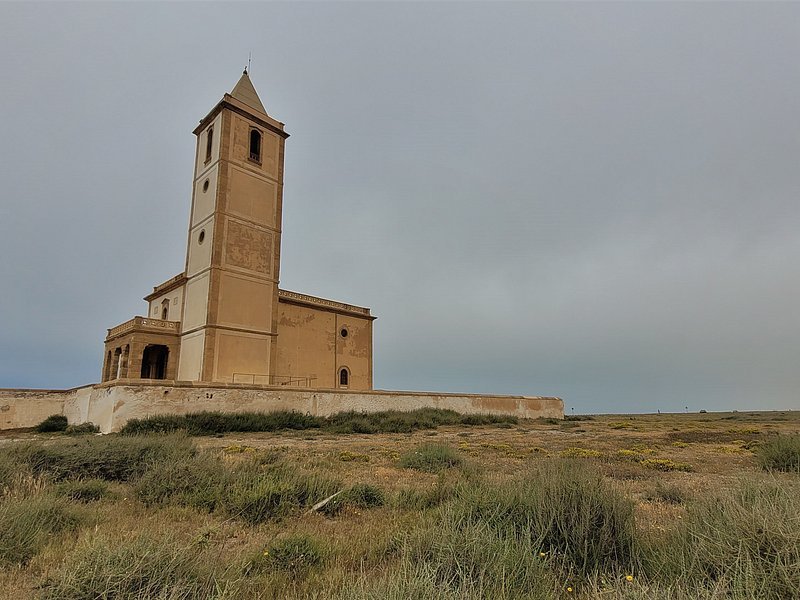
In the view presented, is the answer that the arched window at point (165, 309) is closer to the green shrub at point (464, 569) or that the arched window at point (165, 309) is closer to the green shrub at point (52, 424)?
the green shrub at point (52, 424)

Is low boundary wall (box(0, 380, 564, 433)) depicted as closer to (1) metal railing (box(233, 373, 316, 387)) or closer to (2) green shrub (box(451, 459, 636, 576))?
(1) metal railing (box(233, 373, 316, 387))

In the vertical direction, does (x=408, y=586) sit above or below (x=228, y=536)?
above

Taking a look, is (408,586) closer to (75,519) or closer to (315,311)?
(75,519)

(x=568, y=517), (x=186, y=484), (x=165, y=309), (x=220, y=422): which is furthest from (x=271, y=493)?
(x=165, y=309)

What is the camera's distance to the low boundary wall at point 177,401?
56.1 feet

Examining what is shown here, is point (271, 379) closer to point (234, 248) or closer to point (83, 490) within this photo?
point (234, 248)

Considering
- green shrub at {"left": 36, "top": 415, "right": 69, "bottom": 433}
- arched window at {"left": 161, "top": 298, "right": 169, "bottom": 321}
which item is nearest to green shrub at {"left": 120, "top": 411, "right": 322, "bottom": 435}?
green shrub at {"left": 36, "top": 415, "right": 69, "bottom": 433}

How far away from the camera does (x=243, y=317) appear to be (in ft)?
79.7

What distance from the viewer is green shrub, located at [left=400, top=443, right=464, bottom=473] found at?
351 inches

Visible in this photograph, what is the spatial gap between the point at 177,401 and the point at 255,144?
54.1 feet

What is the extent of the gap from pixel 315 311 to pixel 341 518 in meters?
24.7

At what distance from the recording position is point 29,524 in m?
4.26

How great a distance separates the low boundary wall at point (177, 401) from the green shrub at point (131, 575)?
52.3ft

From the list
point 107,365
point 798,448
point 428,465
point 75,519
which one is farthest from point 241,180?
point 798,448
